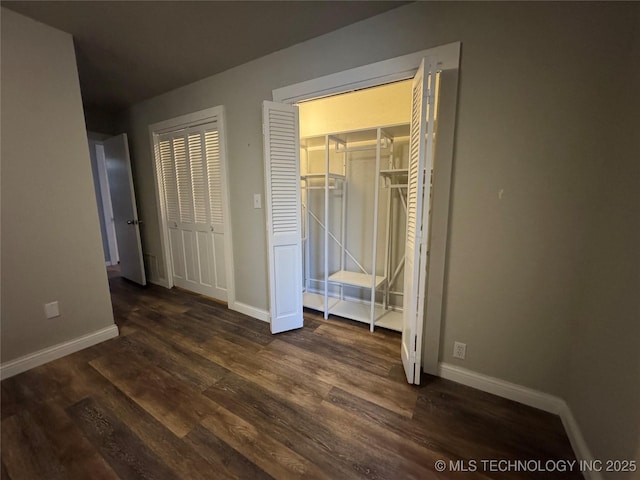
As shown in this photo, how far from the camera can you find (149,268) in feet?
12.1

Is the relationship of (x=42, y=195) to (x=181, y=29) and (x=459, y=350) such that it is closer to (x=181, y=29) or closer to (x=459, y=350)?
(x=181, y=29)

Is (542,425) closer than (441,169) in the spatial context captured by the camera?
Yes

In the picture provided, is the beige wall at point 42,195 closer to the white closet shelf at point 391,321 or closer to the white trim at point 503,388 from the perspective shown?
the white closet shelf at point 391,321

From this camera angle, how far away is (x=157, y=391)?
161 cm

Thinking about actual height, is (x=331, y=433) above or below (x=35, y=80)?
below

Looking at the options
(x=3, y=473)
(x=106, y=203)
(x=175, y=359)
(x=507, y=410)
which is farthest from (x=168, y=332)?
(x=106, y=203)

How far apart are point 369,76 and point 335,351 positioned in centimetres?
213

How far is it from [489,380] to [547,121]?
1.58m

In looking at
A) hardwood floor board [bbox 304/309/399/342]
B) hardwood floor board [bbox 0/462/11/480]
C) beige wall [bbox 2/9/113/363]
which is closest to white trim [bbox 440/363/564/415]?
hardwood floor board [bbox 304/309/399/342]

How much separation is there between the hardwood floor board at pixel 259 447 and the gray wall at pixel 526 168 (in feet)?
3.78

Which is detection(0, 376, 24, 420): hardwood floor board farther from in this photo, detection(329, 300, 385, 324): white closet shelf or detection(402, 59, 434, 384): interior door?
detection(402, 59, 434, 384): interior door

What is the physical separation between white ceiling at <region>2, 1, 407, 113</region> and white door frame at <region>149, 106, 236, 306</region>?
1.29ft

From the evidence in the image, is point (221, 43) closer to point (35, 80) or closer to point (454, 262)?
point (35, 80)

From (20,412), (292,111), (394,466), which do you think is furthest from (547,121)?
(20,412)
